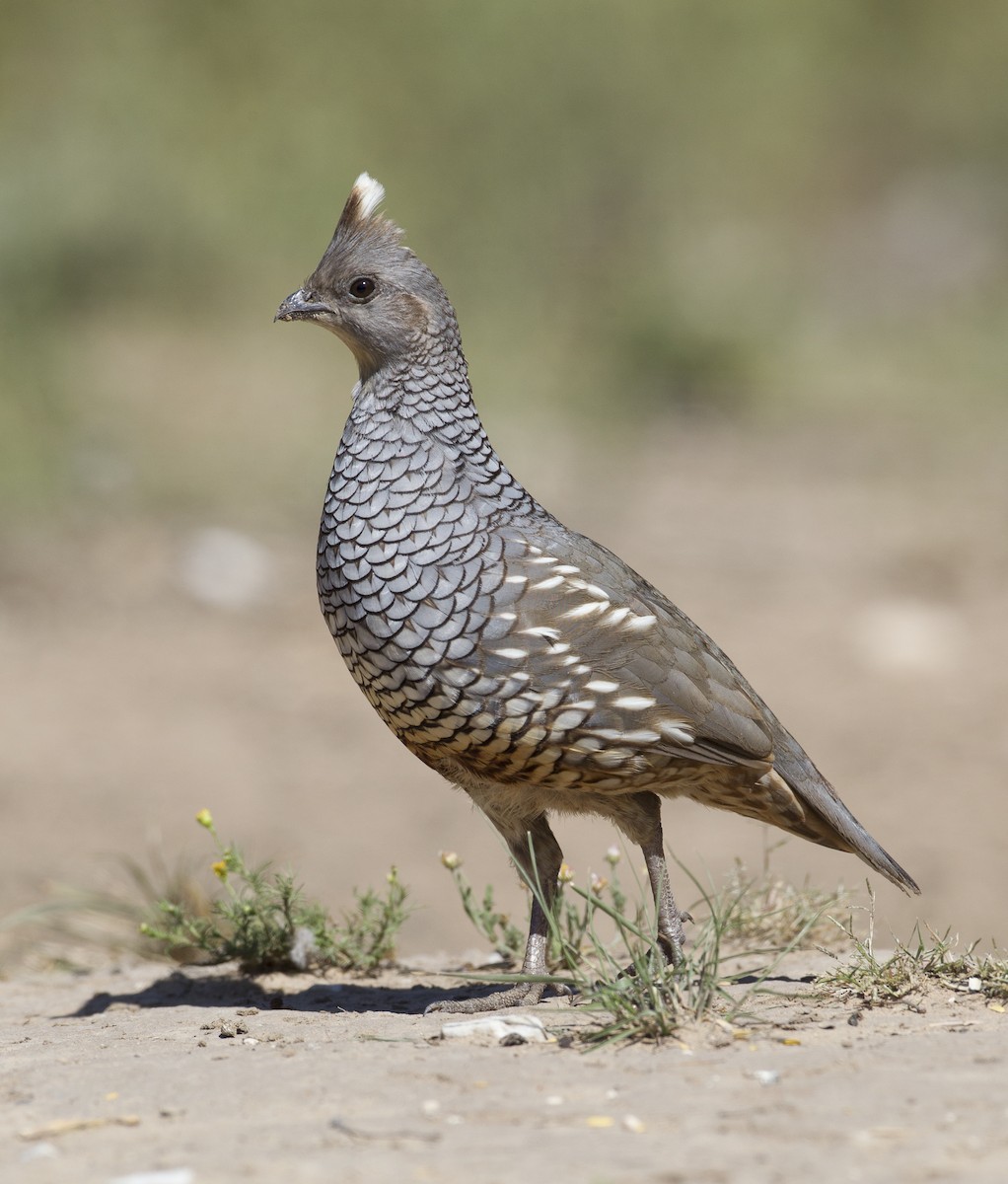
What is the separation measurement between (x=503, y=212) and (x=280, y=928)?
1336 centimetres

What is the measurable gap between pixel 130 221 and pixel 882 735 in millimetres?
9361

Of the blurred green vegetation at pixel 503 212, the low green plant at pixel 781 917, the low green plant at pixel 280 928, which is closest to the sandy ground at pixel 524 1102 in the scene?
the low green plant at pixel 280 928

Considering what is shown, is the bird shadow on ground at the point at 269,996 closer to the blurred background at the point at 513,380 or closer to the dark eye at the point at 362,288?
the blurred background at the point at 513,380

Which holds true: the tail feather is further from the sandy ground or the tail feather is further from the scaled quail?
the sandy ground

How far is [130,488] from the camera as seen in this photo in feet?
37.2

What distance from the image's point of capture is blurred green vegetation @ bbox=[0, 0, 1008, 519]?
42.9 ft

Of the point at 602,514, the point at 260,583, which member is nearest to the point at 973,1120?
the point at 260,583

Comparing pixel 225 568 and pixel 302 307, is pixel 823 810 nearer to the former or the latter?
pixel 302 307

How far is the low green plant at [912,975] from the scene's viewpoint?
12.7ft

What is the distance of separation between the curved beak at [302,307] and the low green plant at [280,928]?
1653 mm

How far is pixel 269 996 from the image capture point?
4.85m

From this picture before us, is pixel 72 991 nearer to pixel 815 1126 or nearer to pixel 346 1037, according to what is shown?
pixel 346 1037

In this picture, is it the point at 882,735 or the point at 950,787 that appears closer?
the point at 950,787

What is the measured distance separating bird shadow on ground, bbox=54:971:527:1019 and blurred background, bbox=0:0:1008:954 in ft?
1.44
